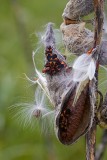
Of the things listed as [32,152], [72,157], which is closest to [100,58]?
[32,152]

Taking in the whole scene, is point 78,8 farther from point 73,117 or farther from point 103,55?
point 73,117

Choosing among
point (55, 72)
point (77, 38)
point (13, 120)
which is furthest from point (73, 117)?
point (13, 120)

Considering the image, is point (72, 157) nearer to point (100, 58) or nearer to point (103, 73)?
point (103, 73)

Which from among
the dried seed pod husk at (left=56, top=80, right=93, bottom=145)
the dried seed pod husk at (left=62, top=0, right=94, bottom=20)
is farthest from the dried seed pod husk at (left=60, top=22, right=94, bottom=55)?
the dried seed pod husk at (left=56, top=80, right=93, bottom=145)

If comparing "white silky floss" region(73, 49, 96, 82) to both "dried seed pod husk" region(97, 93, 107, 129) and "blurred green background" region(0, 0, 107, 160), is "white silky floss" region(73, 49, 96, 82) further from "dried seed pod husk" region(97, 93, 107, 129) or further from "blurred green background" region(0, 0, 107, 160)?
"blurred green background" region(0, 0, 107, 160)

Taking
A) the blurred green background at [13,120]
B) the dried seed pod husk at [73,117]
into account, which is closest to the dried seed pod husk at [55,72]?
the dried seed pod husk at [73,117]
